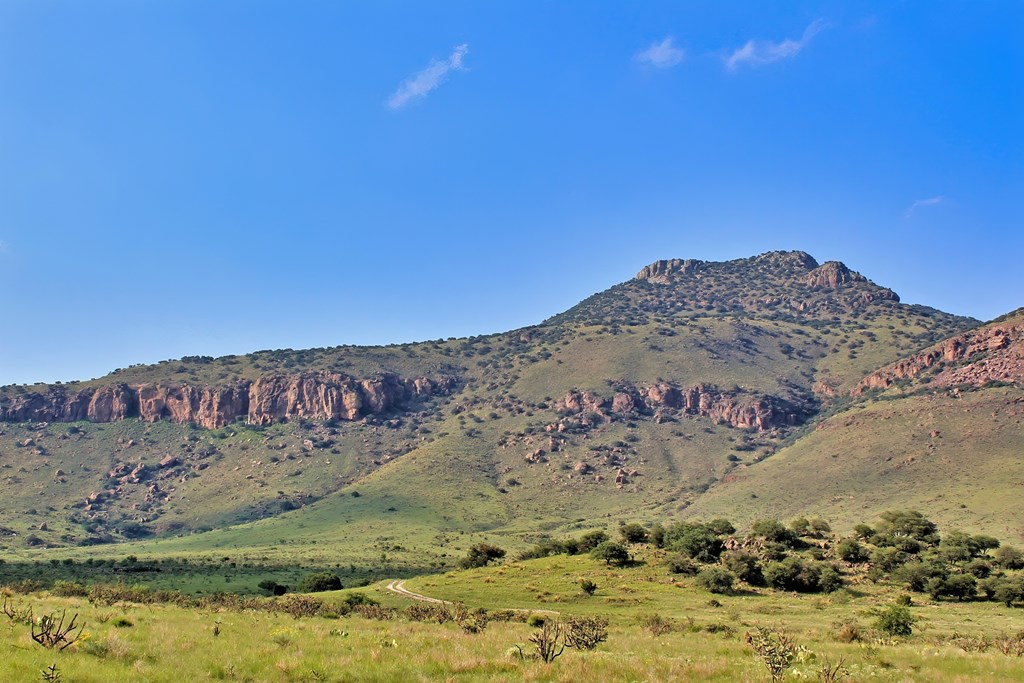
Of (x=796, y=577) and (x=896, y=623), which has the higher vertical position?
(x=896, y=623)

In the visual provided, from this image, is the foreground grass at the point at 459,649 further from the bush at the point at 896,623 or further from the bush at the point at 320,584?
the bush at the point at 320,584

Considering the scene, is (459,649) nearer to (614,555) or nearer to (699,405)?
(614,555)

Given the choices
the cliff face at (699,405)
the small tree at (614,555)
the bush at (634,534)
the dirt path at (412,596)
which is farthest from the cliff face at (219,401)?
the small tree at (614,555)

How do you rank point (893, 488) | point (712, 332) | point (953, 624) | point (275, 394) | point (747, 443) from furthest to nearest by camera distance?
point (712, 332), point (275, 394), point (747, 443), point (893, 488), point (953, 624)

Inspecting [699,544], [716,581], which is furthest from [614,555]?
[716,581]

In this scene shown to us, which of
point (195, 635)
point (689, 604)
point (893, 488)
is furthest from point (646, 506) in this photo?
point (195, 635)

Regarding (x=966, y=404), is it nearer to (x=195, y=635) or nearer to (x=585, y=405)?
(x=585, y=405)

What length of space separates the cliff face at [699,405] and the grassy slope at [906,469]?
18.2 metres

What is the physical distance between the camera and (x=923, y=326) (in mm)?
180375

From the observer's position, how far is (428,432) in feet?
479

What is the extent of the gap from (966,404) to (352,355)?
137m

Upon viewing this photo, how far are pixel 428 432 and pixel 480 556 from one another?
92975 millimetres

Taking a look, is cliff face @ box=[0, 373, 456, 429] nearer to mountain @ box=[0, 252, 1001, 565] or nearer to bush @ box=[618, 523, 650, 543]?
mountain @ box=[0, 252, 1001, 565]

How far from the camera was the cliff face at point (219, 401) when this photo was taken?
507 feet
